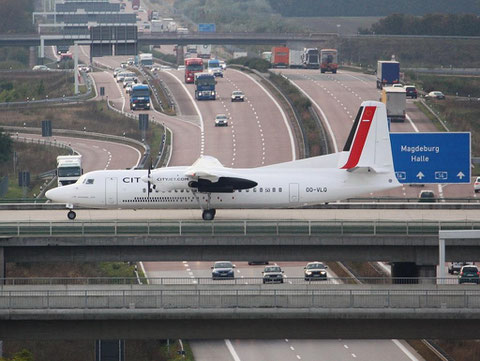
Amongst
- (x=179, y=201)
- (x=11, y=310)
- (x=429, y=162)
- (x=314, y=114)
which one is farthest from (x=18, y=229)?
(x=314, y=114)

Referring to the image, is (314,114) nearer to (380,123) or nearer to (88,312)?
(380,123)

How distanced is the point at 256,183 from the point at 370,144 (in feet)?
26.4

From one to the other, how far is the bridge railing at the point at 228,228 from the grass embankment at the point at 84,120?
6648 centimetres

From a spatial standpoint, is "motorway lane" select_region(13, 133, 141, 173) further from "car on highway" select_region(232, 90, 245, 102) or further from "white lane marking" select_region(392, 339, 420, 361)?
"white lane marking" select_region(392, 339, 420, 361)

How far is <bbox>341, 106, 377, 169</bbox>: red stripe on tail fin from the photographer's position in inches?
2835

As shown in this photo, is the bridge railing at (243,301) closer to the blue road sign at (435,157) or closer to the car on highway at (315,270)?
the blue road sign at (435,157)

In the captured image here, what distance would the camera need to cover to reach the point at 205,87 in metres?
166

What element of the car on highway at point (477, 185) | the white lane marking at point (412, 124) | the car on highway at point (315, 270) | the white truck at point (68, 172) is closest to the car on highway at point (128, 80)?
the white lane marking at point (412, 124)

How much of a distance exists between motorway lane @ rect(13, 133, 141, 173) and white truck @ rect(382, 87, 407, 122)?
93.4 ft

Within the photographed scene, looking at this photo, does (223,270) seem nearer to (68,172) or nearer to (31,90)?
(68,172)

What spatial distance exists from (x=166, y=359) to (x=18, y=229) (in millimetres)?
12345

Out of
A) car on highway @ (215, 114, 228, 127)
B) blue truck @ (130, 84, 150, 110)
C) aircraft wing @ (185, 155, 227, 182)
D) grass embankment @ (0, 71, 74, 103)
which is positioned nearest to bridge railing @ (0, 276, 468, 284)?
aircraft wing @ (185, 155, 227, 182)

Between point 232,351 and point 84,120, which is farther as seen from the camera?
point 84,120

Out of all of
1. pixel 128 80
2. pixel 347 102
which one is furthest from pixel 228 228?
pixel 128 80
